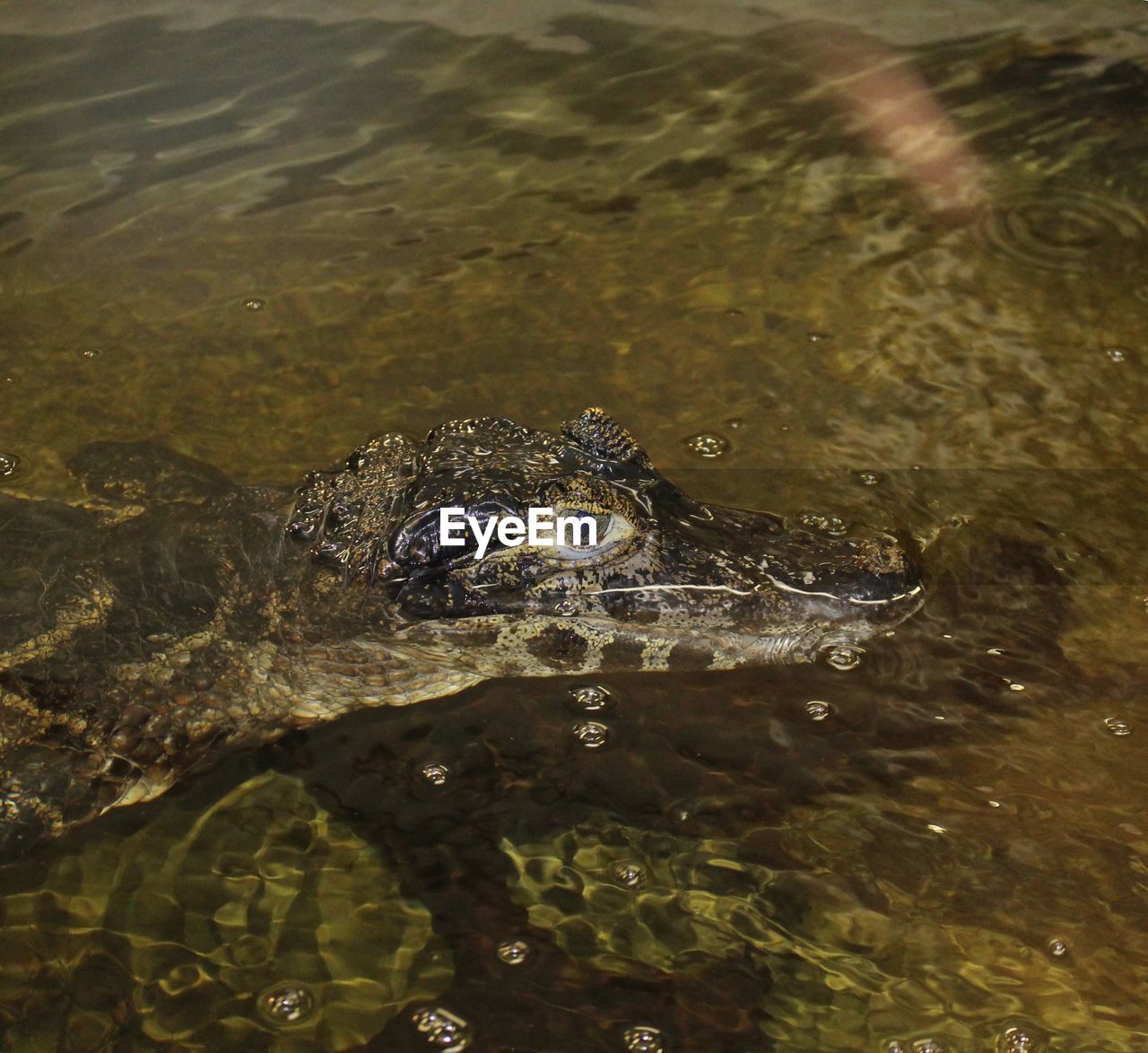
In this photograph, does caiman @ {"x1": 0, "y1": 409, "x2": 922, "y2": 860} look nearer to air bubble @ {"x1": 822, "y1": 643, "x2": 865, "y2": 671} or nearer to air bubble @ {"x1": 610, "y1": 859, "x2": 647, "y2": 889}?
air bubble @ {"x1": 822, "y1": 643, "x2": 865, "y2": 671}

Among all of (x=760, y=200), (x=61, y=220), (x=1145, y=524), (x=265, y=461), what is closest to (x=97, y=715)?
(x=265, y=461)

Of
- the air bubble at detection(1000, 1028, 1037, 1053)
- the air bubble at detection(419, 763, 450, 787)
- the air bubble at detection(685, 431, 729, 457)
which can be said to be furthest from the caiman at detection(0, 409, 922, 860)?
the air bubble at detection(1000, 1028, 1037, 1053)

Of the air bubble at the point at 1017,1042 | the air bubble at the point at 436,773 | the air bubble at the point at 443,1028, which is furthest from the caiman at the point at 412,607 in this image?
the air bubble at the point at 1017,1042

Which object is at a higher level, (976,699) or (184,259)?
(184,259)

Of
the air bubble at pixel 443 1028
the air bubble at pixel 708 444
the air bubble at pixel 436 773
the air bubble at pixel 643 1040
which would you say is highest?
the air bubble at pixel 708 444

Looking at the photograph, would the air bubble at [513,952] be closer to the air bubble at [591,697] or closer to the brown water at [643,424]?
the brown water at [643,424]

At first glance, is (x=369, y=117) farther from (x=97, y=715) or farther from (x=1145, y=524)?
(x=1145, y=524)
